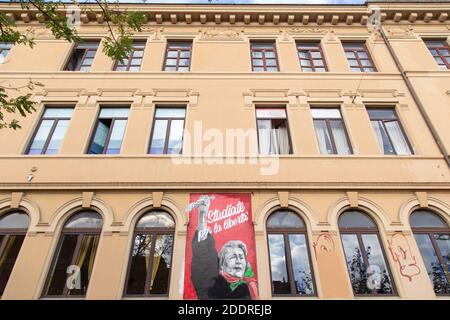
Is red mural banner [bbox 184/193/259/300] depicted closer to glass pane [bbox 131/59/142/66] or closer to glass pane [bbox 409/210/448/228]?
glass pane [bbox 409/210/448/228]

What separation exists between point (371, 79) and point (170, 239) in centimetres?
885

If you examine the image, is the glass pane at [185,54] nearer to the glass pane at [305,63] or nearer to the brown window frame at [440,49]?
the glass pane at [305,63]

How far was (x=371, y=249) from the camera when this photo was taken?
7.27 m

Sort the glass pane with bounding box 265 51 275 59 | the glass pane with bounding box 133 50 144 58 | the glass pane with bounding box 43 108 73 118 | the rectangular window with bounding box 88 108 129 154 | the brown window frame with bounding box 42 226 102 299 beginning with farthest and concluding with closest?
the glass pane with bounding box 265 51 275 59 → the glass pane with bounding box 133 50 144 58 → the glass pane with bounding box 43 108 73 118 → the rectangular window with bounding box 88 108 129 154 → the brown window frame with bounding box 42 226 102 299

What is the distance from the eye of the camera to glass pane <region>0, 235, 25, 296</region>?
6.85 meters

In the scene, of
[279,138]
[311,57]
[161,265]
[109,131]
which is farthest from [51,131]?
[311,57]

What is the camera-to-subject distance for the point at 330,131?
938 cm

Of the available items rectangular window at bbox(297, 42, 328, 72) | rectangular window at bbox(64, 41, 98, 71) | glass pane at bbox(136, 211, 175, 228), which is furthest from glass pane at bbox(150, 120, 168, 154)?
rectangular window at bbox(297, 42, 328, 72)

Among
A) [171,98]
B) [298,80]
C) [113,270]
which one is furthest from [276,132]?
[113,270]

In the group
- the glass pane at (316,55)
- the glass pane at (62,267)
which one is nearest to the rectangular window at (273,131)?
the glass pane at (316,55)

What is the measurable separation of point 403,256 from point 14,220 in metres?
9.85

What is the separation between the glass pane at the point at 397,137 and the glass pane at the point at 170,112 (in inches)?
269

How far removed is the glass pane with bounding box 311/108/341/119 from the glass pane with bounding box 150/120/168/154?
500cm

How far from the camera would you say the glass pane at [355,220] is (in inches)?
298
